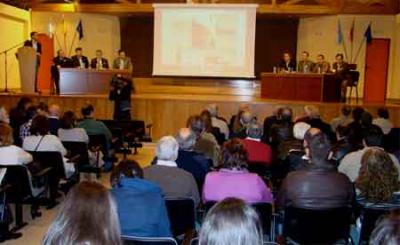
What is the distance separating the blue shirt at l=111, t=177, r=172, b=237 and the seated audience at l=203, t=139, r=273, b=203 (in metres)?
0.66

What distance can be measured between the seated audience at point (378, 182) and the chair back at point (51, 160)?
3.07 meters

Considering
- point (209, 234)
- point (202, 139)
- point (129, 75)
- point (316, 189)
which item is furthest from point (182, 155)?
point (129, 75)

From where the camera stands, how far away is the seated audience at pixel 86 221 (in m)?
1.68

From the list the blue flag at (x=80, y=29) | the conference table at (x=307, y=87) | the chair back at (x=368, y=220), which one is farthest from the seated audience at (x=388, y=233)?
the blue flag at (x=80, y=29)

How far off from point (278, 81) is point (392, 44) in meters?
4.38

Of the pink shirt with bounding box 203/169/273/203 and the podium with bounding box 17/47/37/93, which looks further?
the podium with bounding box 17/47/37/93

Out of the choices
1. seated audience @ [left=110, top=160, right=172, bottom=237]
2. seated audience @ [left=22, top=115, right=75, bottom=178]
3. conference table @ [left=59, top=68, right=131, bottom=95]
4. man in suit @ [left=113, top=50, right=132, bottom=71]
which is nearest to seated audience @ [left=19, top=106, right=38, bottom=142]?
seated audience @ [left=22, top=115, right=75, bottom=178]

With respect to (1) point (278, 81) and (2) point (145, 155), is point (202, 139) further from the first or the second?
(1) point (278, 81)

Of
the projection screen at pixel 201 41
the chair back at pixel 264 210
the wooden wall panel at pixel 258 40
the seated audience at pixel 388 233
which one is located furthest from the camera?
the wooden wall panel at pixel 258 40

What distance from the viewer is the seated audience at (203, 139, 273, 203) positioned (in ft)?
11.4

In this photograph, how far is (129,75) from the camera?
1255 cm

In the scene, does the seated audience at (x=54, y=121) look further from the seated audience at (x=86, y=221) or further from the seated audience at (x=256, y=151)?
the seated audience at (x=86, y=221)

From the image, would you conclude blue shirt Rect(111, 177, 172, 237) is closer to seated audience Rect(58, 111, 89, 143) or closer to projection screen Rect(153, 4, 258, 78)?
seated audience Rect(58, 111, 89, 143)

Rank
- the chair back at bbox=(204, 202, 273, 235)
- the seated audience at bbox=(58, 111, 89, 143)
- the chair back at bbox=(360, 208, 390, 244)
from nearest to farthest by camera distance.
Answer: the chair back at bbox=(360, 208, 390, 244)
the chair back at bbox=(204, 202, 273, 235)
the seated audience at bbox=(58, 111, 89, 143)
